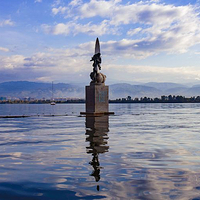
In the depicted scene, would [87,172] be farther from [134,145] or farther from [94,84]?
[94,84]

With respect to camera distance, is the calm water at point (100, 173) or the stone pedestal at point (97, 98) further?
the stone pedestal at point (97, 98)

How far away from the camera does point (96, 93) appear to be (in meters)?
41.3

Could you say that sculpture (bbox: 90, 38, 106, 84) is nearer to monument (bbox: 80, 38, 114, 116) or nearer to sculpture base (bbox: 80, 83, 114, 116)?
monument (bbox: 80, 38, 114, 116)

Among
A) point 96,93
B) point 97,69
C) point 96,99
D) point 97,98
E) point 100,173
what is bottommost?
point 100,173

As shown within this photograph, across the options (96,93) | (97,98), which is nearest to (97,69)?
(96,93)

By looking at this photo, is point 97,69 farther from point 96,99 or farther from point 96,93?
point 96,99

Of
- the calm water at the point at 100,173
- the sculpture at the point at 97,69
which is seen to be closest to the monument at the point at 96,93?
the sculpture at the point at 97,69

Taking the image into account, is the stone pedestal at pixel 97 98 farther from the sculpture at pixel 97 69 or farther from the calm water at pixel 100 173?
the calm water at pixel 100 173

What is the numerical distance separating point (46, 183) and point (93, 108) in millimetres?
34789

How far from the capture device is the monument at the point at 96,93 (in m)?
41.3

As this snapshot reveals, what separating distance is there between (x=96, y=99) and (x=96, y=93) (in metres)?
0.86

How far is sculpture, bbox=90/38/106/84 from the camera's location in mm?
42431

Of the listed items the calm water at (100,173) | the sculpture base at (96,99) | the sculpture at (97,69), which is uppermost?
the sculpture at (97,69)

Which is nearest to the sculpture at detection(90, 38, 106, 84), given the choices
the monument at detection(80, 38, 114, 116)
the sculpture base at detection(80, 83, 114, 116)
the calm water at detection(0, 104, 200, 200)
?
the monument at detection(80, 38, 114, 116)
